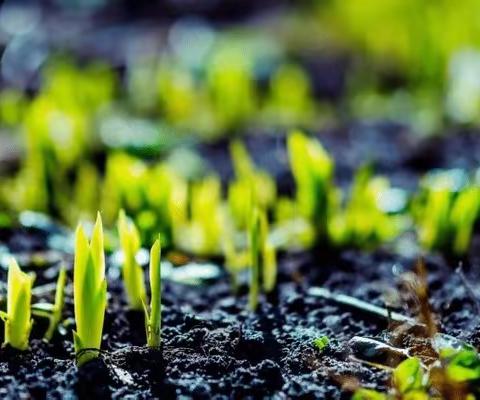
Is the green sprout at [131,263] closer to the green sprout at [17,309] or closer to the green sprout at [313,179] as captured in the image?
the green sprout at [17,309]

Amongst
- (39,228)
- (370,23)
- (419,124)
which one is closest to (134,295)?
(39,228)

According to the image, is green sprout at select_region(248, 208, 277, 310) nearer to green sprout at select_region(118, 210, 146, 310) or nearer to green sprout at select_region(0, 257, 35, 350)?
green sprout at select_region(118, 210, 146, 310)

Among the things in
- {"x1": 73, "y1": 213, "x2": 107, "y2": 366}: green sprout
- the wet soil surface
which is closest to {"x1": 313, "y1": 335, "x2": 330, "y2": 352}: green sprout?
the wet soil surface

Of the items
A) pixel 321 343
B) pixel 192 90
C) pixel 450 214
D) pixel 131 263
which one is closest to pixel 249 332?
pixel 321 343

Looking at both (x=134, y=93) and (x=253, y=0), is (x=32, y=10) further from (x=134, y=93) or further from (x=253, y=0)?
(x=134, y=93)

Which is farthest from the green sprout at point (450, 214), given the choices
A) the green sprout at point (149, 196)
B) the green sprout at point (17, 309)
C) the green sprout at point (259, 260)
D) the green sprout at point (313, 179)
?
the green sprout at point (17, 309)

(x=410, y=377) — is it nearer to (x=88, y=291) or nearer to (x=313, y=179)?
(x=88, y=291)

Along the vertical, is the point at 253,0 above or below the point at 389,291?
above
